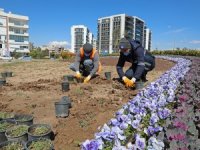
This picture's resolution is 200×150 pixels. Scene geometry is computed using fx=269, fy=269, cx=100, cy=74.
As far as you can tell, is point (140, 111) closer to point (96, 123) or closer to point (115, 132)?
point (115, 132)

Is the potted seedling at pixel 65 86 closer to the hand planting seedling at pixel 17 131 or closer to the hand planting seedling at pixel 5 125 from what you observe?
the hand planting seedling at pixel 5 125

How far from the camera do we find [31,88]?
262 inches

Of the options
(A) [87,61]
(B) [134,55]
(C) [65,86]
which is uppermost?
(B) [134,55]

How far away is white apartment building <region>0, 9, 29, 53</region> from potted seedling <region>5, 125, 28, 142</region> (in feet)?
200

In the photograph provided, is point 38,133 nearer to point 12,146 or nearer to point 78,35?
point 12,146

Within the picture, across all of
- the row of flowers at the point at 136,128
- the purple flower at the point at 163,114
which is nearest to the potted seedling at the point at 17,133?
the row of flowers at the point at 136,128

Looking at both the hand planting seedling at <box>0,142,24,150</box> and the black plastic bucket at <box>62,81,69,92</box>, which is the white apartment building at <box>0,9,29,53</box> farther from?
the hand planting seedling at <box>0,142,24,150</box>

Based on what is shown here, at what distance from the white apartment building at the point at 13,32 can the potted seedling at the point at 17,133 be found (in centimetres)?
6104

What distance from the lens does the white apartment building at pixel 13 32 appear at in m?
62.0

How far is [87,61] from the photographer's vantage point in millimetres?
7492

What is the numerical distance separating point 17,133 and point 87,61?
14.8ft

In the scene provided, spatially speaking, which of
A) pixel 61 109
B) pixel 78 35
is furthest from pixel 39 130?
pixel 78 35

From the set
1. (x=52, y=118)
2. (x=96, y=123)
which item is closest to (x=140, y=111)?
(x=96, y=123)

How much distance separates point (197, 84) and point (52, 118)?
238 centimetres
